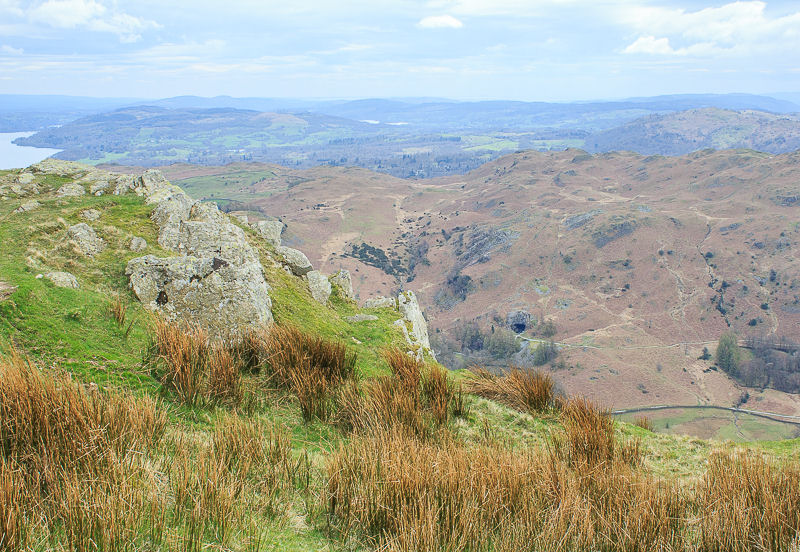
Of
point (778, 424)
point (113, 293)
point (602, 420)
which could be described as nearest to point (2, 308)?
point (113, 293)

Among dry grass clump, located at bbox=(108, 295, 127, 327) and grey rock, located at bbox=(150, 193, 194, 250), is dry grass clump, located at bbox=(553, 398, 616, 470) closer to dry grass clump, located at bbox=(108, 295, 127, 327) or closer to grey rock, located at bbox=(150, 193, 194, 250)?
dry grass clump, located at bbox=(108, 295, 127, 327)

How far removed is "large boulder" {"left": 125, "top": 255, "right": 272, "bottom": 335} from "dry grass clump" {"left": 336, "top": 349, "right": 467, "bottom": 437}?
3.60 metres

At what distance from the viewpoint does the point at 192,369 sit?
19.5ft

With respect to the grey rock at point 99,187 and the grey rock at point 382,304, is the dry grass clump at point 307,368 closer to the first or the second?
the grey rock at point 382,304

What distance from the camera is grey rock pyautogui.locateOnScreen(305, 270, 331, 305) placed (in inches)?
581

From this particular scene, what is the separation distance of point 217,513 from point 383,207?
171684 mm

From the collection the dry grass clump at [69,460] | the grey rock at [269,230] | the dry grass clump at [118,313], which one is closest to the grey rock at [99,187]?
the grey rock at [269,230]

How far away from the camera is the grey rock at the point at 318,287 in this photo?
14753 millimetres

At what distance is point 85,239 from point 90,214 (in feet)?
8.28

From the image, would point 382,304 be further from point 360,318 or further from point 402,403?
point 402,403

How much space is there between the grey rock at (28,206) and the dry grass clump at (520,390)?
1372cm

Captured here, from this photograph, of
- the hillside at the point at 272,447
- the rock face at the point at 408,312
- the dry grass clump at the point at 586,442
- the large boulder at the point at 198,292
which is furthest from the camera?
the rock face at the point at 408,312

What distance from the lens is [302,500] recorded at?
4.15 m

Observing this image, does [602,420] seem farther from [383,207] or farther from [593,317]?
[383,207]
